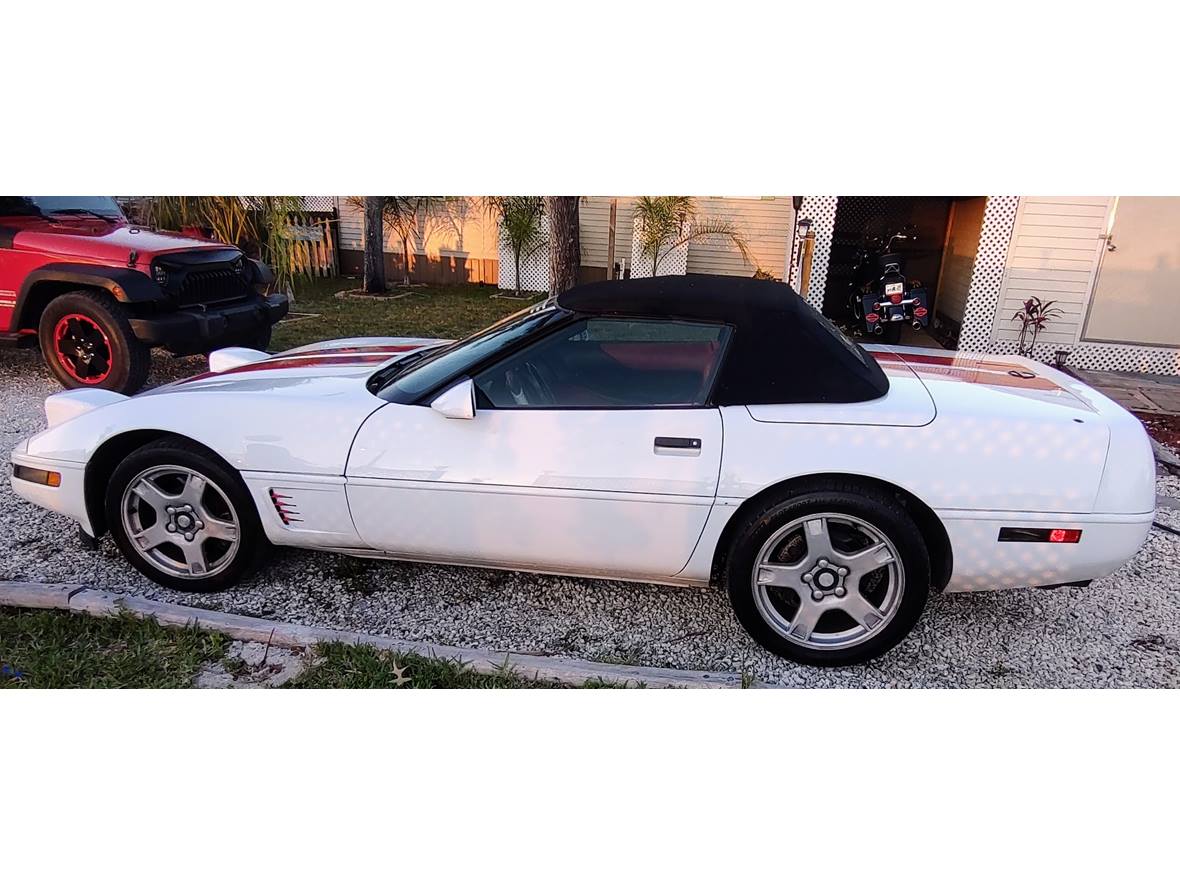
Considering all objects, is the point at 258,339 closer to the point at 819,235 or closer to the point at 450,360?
the point at 450,360

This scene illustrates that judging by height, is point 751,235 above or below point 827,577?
above

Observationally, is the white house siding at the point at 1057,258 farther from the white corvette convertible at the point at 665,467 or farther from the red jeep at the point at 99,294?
the red jeep at the point at 99,294

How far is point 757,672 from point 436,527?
4.32 feet

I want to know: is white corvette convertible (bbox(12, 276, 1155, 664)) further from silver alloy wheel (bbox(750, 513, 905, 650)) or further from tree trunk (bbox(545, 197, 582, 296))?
tree trunk (bbox(545, 197, 582, 296))

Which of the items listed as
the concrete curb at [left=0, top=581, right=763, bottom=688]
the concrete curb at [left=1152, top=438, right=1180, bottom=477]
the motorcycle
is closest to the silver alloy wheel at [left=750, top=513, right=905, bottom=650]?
the concrete curb at [left=0, top=581, right=763, bottom=688]

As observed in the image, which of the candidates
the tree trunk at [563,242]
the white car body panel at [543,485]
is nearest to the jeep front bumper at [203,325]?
the tree trunk at [563,242]

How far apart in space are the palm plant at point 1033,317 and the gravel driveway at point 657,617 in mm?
5276

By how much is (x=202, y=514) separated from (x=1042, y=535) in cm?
316

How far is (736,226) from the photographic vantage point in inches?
421

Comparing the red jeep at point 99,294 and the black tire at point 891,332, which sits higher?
the red jeep at point 99,294

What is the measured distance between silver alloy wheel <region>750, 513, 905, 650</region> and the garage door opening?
761 centimetres

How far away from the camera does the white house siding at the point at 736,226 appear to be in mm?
10547

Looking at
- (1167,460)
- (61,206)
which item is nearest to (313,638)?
(61,206)

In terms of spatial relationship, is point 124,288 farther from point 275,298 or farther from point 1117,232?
point 1117,232
